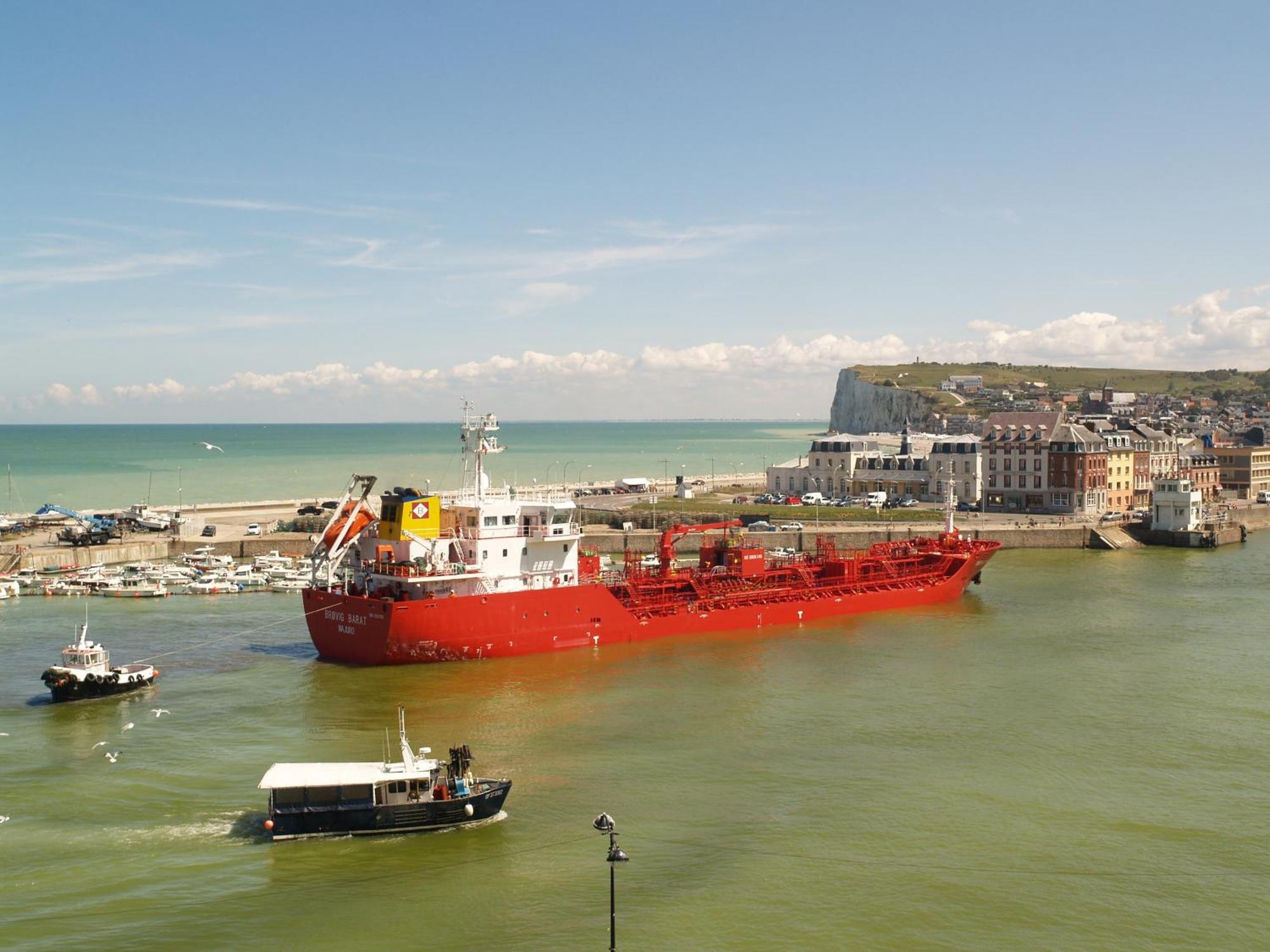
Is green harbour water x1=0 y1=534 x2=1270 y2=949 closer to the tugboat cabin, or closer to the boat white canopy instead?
the boat white canopy

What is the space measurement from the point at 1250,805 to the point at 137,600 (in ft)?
148

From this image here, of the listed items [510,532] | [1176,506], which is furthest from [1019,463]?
[510,532]

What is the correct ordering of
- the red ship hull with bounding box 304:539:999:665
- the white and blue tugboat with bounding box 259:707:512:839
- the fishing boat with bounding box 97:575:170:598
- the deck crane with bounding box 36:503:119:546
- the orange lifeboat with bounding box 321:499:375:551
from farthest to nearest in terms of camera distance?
the deck crane with bounding box 36:503:119:546, the fishing boat with bounding box 97:575:170:598, the orange lifeboat with bounding box 321:499:375:551, the red ship hull with bounding box 304:539:999:665, the white and blue tugboat with bounding box 259:707:512:839

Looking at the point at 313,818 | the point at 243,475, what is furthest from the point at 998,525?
the point at 243,475

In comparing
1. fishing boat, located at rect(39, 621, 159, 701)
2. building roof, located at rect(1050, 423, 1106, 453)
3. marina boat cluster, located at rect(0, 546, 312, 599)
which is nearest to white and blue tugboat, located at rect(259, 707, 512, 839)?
fishing boat, located at rect(39, 621, 159, 701)

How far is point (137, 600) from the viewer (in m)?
50.2

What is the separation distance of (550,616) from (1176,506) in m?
53.9

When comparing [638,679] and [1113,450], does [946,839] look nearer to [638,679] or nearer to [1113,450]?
[638,679]

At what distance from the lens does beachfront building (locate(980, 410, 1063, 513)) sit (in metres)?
83.9

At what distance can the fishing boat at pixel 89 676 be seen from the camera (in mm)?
31531

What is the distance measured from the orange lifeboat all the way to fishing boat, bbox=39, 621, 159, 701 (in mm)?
7591

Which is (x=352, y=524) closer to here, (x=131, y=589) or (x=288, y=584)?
(x=288, y=584)

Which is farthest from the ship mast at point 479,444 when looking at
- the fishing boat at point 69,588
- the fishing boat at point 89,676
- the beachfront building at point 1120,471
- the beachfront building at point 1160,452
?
the beachfront building at point 1160,452

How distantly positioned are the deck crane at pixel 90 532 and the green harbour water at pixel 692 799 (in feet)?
85.2
